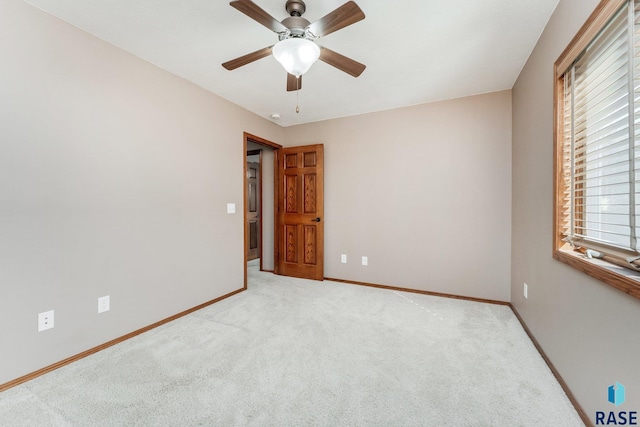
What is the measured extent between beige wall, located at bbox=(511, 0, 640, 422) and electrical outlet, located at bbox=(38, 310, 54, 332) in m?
3.15

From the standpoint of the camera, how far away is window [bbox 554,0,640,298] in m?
1.12

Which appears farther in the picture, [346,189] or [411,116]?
[346,189]

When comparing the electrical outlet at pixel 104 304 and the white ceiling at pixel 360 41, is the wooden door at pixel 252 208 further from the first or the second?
the electrical outlet at pixel 104 304

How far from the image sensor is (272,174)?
4.42 meters

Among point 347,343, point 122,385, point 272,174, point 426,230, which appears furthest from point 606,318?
point 272,174

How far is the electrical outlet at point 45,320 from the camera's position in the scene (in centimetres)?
177

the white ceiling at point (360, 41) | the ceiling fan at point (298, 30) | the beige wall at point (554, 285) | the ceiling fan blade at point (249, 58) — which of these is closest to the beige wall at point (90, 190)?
the white ceiling at point (360, 41)

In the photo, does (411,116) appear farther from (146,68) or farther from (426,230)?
(146,68)

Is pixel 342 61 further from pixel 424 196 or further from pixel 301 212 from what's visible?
pixel 301 212

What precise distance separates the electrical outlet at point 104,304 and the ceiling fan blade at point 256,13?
228 cm

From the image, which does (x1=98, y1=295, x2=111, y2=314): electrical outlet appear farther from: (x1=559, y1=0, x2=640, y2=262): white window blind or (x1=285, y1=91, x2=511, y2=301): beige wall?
(x1=559, y1=0, x2=640, y2=262): white window blind

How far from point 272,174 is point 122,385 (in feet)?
10.8

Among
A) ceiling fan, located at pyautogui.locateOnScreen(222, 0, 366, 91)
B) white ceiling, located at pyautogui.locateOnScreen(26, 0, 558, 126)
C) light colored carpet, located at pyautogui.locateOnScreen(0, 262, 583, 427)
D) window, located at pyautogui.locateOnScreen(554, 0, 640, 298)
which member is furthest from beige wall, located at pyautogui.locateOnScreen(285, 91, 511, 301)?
ceiling fan, located at pyautogui.locateOnScreen(222, 0, 366, 91)

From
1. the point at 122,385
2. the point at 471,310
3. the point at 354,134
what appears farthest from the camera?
the point at 354,134
